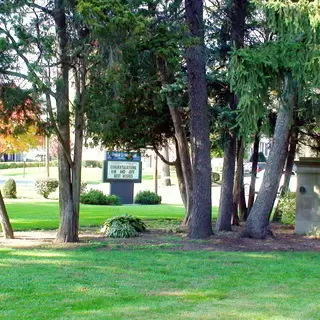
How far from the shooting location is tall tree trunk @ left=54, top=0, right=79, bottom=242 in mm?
13305

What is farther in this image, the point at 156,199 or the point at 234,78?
the point at 156,199

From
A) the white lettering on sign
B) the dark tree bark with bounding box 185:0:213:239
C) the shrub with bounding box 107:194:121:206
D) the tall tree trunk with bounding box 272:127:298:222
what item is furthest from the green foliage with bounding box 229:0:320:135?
the shrub with bounding box 107:194:121:206

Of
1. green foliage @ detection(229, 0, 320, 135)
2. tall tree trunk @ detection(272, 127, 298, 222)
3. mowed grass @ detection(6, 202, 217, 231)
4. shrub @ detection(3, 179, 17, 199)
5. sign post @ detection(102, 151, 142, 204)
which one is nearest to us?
green foliage @ detection(229, 0, 320, 135)

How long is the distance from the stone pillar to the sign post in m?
13.6

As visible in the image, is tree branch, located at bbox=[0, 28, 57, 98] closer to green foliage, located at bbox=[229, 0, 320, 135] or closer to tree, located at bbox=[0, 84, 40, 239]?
tree, located at bbox=[0, 84, 40, 239]

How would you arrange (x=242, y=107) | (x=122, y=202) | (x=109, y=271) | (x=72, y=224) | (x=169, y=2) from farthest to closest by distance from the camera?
1. (x=122, y=202)
2. (x=169, y=2)
3. (x=72, y=224)
4. (x=242, y=107)
5. (x=109, y=271)

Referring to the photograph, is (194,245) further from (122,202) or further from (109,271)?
(122,202)

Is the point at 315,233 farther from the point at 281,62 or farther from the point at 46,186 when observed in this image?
the point at 46,186

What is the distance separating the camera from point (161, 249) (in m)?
12.7

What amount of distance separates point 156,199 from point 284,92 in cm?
2019

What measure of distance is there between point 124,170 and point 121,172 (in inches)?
7.3

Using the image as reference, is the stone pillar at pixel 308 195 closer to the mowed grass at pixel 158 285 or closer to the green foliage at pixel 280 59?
the mowed grass at pixel 158 285

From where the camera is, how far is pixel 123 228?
51.0 feet

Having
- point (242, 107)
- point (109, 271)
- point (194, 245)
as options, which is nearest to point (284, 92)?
point (242, 107)
